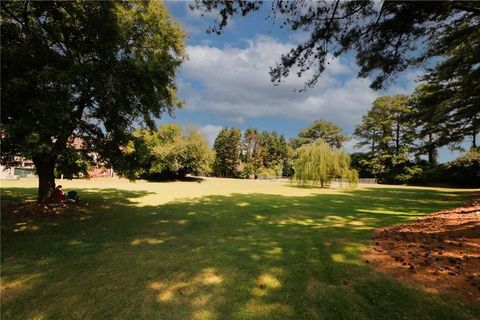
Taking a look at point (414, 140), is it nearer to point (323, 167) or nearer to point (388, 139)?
point (388, 139)

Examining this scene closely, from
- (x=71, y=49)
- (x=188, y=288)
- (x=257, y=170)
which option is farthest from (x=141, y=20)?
(x=257, y=170)

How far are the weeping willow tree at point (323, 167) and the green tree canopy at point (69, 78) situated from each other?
2199 cm

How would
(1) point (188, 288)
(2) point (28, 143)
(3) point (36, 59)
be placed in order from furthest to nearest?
1. (3) point (36, 59)
2. (2) point (28, 143)
3. (1) point (188, 288)

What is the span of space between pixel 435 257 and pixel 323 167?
2475cm

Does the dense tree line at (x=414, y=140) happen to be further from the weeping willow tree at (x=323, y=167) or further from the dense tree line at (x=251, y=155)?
the dense tree line at (x=251, y=155)

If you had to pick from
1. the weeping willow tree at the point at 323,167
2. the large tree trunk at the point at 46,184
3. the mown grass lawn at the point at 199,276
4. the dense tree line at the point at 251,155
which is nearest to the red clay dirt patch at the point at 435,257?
the mown grass lawn at the point at 199,276

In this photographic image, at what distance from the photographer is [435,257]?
17.0 ft

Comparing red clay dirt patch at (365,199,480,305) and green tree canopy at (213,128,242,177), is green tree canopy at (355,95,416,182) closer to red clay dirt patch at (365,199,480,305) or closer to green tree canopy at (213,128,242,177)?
green tree canopy at (213,128,242,177)

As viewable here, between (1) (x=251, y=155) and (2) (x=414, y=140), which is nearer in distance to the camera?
(2) (x=414, y=140)

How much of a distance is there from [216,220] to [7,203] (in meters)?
10.00

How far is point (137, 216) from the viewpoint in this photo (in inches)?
434

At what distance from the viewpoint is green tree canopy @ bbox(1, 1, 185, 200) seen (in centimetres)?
712

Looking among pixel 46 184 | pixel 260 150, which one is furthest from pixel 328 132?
pixel 46 184

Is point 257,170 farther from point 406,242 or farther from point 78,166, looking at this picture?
point 406,242
